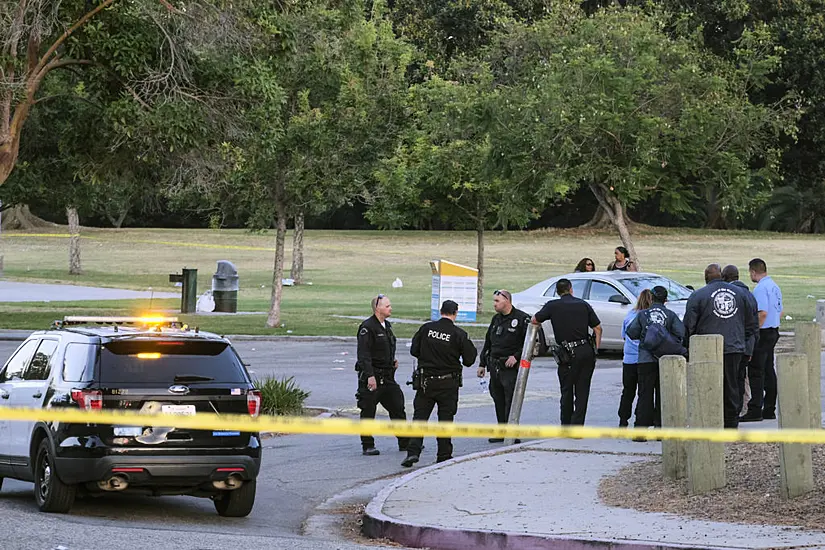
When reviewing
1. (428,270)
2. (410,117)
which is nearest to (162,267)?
(428,270)

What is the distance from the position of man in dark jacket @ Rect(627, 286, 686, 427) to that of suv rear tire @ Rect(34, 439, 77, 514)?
628 cm

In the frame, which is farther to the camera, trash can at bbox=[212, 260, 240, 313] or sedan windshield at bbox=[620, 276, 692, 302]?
trash can at bbox=[212, 260, 240, 313]

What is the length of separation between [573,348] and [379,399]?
2.13 meters

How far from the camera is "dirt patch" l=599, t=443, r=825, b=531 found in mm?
9578

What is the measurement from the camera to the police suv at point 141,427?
33.2ft

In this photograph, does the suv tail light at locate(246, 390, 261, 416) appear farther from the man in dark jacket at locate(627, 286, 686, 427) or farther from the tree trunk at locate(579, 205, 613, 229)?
the tree trunk at locate(579, 205, 613, 229)

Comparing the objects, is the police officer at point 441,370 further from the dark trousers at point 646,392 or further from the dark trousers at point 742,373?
the dark trousers at point 742,373

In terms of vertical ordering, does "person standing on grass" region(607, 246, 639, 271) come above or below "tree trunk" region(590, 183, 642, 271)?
below

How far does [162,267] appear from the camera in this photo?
5922 centimetres

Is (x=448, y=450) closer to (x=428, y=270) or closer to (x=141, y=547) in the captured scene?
(x=141, y=547)

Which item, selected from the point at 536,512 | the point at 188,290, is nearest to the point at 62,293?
the point at 188,290

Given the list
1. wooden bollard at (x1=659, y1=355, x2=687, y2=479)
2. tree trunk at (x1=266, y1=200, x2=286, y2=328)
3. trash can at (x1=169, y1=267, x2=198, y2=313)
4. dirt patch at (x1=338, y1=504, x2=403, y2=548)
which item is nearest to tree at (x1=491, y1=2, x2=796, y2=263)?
tree trunk at (x1=266, y1=200, x2=286, y2=328)

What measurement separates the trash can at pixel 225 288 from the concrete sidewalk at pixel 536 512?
2111 cm

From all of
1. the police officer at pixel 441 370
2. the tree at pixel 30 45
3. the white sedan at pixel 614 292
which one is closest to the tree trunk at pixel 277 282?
the tree at pixel 30 45
